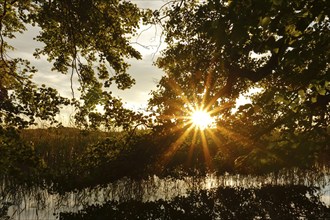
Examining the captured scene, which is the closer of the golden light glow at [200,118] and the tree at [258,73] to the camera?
the tree at [258,73]

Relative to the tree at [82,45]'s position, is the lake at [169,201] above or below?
below

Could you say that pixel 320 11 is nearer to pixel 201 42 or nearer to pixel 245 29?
pixel 245 29

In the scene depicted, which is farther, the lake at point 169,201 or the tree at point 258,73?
the lake at point 169,201

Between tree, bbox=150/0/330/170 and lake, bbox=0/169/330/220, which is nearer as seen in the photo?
tree, bbox=150/0/330/170

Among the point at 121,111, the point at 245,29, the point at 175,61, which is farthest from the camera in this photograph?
the point at 175,61

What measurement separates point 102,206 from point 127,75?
529 centimetres

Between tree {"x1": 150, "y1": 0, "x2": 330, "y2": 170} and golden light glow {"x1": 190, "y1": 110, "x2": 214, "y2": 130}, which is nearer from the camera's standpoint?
tree {"x1": 150, "y1": 0, "x2": 330, "y2": 170}

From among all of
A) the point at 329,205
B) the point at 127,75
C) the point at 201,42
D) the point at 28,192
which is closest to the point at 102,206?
the point at 28,192

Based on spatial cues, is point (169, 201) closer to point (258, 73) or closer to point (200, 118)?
point (200, 118)

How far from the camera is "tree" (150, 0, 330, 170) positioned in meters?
4.94

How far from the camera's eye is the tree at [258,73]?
4.94m

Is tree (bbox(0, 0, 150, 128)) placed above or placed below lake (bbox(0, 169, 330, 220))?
above

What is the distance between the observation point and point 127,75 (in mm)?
12406

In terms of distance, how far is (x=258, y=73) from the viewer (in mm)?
10141
